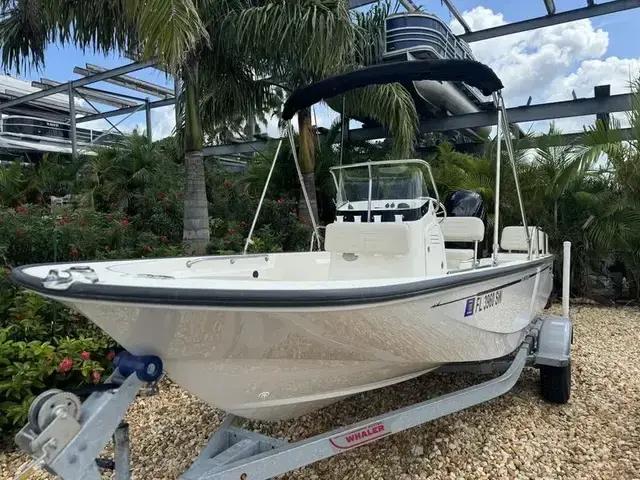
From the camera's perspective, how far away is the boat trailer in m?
1.79

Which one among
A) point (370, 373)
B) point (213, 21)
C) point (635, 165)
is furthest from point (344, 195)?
point (635, 165)

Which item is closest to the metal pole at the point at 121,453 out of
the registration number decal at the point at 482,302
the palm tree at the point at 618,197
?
the registration number decal at the point at 482,302

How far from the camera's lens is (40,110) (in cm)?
2144

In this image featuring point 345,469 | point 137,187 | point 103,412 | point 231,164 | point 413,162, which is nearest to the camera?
point 103,412

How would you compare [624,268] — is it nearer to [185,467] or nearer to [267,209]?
[267,209]

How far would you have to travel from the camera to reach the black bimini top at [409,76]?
11.1ft

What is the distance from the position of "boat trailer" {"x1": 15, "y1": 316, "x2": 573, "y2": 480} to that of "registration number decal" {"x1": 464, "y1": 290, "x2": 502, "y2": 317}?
0.47 m

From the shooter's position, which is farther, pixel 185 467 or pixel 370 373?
pixel 185 467

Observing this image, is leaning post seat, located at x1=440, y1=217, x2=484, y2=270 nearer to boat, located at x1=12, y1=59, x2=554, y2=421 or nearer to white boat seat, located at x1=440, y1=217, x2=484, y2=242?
white boat seat, located at x1=440, y1=217, x2=484, y2=242

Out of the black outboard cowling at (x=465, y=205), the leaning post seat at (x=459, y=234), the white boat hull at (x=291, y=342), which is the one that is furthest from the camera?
the black outboard cowling at (x=465, y=205)

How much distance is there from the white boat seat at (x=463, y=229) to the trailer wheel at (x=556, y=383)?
1216mm

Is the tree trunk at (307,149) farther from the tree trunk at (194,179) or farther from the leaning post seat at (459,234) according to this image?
the leaning post seat at (459,234)

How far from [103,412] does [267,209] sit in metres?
6.92

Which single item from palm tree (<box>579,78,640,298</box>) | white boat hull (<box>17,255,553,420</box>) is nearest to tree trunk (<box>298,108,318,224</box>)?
palm tree (<box>579,78,640,298</box>)
